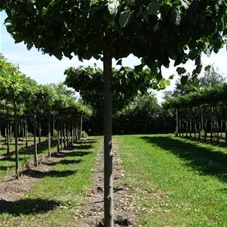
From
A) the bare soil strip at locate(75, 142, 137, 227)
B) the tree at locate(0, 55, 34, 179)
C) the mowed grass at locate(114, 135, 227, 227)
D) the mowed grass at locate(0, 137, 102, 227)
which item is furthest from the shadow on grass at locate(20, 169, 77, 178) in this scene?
the mowed grass at locate(114, 135, 227, 227)

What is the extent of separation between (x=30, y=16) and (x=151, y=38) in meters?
1.12

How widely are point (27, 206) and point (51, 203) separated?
49cm

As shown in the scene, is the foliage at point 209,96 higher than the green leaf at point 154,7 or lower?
higher

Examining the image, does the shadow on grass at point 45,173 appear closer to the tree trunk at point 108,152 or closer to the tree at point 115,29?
the tree trunk at point 108,152

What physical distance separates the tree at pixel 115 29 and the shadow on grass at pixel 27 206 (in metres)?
3.44

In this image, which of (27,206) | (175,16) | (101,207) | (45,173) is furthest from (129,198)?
(175,16)

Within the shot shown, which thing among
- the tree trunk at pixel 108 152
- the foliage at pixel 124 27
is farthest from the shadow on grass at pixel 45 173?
the foliage at pixel 124 27

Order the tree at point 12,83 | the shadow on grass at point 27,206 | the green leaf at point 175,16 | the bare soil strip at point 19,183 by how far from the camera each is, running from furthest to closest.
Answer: the bare soil strip at point 19,183
the tree at point 12,83
the shadow on grass at point 27,206
the green leaf at point 175,16

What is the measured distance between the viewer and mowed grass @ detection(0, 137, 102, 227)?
636 cm

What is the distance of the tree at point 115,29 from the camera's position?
8.88 ft

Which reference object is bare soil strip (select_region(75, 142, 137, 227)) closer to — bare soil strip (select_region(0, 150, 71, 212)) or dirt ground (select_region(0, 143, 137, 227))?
dirt ground (select_region(0, 143, 137, 227))

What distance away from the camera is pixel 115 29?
3320 mm

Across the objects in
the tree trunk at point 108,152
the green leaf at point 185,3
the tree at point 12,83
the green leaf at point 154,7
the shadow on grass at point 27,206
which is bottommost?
the shadow on grass at point 27,206

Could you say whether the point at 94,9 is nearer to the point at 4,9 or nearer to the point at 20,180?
the point at 4,9
